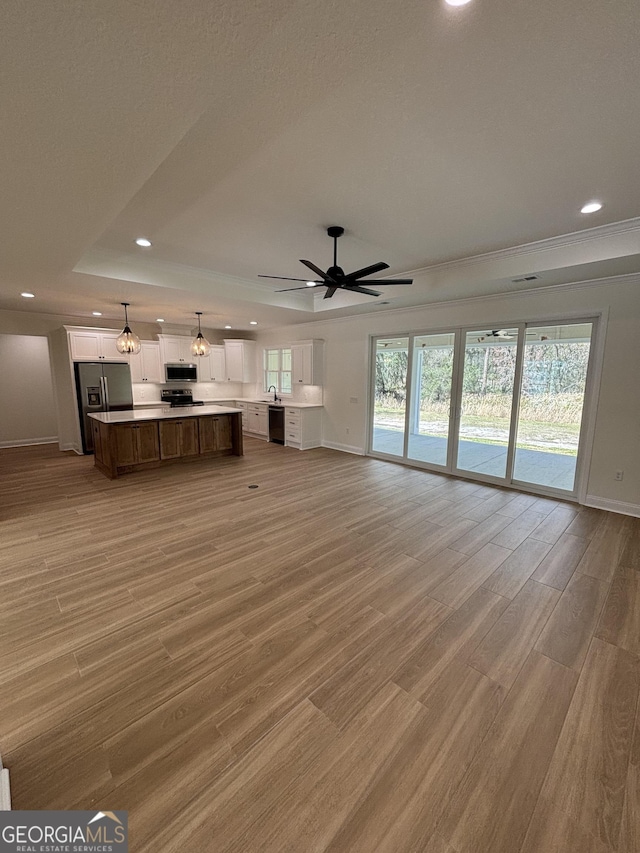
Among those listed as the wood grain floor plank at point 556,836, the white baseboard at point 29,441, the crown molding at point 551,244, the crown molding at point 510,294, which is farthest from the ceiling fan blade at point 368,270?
the white baseboard at point 29,441

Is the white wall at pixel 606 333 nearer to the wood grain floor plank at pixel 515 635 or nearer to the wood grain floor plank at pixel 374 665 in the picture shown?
the wood grain floor plank at pixel 515 635

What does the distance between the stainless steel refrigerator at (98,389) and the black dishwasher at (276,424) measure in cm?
306

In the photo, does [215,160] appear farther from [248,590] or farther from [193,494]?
[193,494]

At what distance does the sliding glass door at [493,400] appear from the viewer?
4.49 metres

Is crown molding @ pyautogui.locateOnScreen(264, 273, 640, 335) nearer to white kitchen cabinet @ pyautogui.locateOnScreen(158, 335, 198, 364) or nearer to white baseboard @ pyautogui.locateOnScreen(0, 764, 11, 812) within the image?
white kitchen cabinet @ pyautogui.locateOnScreen(158, 335, 198, 364)

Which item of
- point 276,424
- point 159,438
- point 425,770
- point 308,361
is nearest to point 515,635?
point 425,770

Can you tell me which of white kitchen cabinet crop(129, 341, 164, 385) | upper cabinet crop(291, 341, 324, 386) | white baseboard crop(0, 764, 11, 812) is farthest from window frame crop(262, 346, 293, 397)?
white baseboard crop(0, 764, 11, 812)

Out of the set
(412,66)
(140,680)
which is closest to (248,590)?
(140,680)

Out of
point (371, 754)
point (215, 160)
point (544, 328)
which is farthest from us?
point (544, 328)

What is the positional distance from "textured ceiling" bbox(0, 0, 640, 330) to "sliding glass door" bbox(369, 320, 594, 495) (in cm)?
107

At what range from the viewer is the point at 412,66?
1.59 meters

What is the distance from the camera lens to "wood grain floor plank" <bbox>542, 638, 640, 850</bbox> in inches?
50.8

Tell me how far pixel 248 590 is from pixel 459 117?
3.33 m

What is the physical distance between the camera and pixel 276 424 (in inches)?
312
